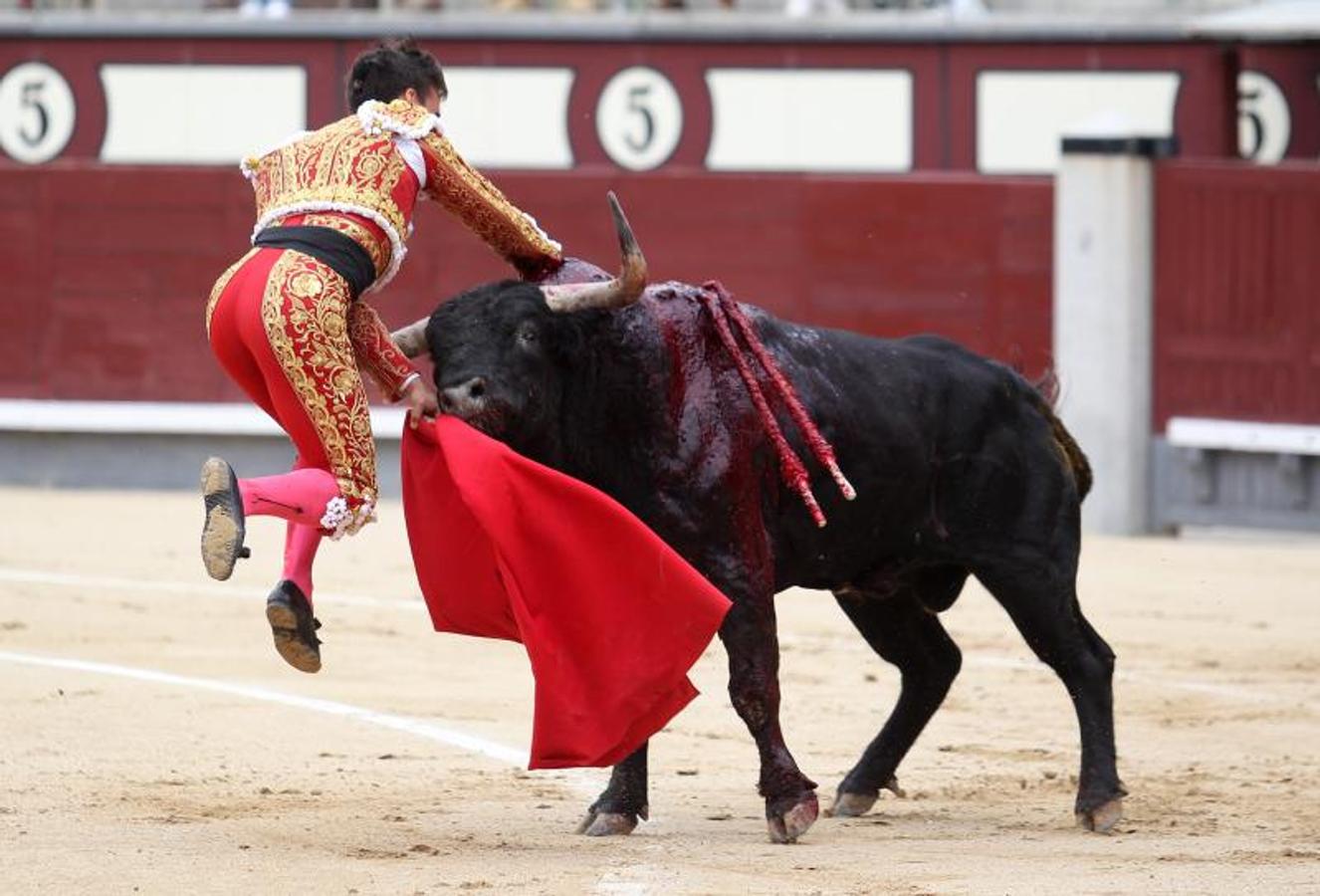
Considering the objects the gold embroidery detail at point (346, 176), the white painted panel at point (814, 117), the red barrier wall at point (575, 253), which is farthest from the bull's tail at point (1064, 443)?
the white painted panel at point (814, 117)

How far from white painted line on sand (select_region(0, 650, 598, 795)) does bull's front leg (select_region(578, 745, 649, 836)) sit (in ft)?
1.56

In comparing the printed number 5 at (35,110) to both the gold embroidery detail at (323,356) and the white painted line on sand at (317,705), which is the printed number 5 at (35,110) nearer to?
the white painted line on sand at (317,705)

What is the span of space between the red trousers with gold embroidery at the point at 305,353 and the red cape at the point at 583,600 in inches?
4.3

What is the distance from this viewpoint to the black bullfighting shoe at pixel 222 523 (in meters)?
4.39

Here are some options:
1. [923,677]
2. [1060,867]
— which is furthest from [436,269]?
[1060,867]

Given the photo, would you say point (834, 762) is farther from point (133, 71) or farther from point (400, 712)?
point (133, 71)

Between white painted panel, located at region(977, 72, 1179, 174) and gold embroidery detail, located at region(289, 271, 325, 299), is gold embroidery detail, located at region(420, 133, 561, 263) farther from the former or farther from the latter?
white painted panel, located at region(977, 72, 1179, 174)

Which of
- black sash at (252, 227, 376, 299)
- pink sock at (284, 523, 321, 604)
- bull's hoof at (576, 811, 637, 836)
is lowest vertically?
bull's hoof at (576, 811, 637, 836)

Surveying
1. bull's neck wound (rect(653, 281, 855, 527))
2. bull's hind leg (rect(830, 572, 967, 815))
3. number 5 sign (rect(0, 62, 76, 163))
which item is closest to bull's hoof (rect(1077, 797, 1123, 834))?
bull's hind leg (rect(830, 572, 967, 815))

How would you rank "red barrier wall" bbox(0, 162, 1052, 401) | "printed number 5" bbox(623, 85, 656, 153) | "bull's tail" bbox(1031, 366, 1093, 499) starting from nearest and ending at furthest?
"bull's tail" bbox(1031, 366, 1093, 499)
"red barrier wall" bbox(0, 162, 1052, 401)
"printed number 5" bbox(623, 85, 656, 153)

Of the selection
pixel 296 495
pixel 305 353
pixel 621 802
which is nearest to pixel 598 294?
pixel 305 353

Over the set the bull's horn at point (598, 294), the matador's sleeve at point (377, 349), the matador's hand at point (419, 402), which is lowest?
the matador's hand at point (419, 402)

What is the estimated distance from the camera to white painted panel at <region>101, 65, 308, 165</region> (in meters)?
11.7

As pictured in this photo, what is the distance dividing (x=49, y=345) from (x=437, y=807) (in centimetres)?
626
